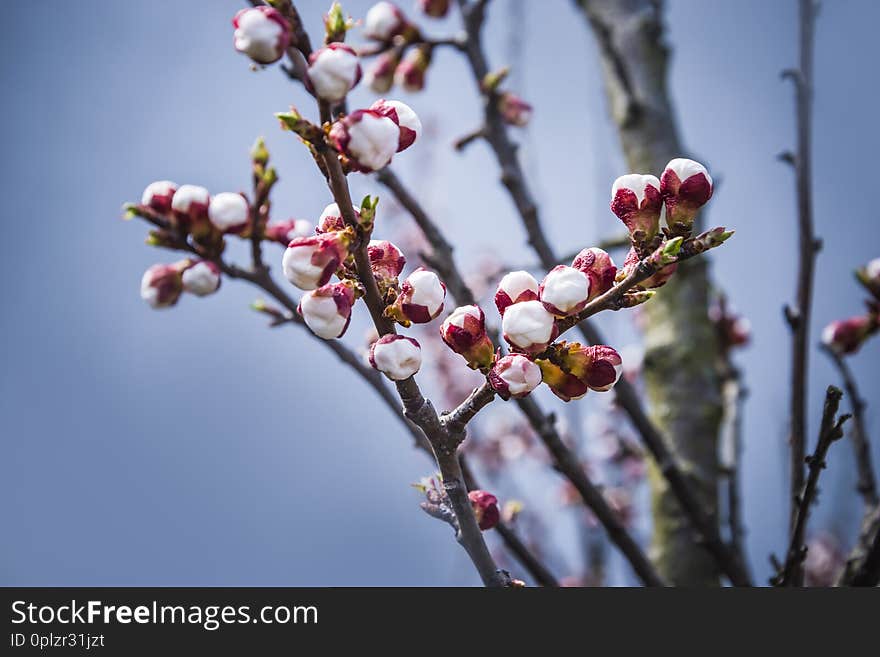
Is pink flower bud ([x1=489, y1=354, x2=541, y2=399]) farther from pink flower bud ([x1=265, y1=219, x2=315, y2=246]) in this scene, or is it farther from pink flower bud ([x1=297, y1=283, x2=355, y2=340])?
pink flower bud ([x1=265, y1=219, x2=315, y2=246])

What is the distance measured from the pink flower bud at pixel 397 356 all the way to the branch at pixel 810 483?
0.43 metres

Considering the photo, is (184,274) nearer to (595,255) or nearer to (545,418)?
(595,255)

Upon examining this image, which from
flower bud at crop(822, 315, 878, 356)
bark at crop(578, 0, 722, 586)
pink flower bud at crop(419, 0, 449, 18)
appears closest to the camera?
flower bud at crop(822, 315, 878, 356)

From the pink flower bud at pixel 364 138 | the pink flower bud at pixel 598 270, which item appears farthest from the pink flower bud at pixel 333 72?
the pink flower bud at pixel 598 270

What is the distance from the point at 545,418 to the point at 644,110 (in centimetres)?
100

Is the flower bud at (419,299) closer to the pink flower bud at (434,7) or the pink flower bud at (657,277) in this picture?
the pink flower bud at (657,277)

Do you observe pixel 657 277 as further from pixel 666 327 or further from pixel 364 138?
pixel 666 327

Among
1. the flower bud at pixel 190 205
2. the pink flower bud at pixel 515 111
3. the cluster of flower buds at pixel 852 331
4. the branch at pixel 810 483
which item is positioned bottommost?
the branch at pixel 810 483

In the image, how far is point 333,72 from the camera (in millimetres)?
552

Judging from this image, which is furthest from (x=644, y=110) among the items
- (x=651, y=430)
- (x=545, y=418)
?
(x=545, y=418)

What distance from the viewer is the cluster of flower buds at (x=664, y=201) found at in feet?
2.10

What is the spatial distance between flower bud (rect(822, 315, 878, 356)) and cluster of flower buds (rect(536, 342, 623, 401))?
841 millimetres

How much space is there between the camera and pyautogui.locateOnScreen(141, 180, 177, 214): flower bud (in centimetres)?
76

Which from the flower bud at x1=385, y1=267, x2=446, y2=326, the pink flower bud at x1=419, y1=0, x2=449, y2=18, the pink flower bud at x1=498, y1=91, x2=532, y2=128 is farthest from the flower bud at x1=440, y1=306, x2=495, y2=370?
the pink flower bud at x1=419, y1=0, x2=449, y2=18
